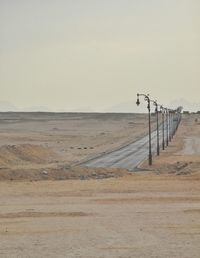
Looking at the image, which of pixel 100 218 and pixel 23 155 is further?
pixel 23 155

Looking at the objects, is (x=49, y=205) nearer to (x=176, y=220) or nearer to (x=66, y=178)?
(x=176, y=220)

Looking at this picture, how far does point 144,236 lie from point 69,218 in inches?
227

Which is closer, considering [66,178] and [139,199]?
[139,199]

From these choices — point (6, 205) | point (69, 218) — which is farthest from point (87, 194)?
point (69, 218)

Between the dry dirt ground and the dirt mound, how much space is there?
21.5 m

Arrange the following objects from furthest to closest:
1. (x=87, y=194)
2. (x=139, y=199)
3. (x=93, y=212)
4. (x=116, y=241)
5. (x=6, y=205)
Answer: (x=87, y=194), (x=139, y=199), (x=6, y=205), (x=93, y=212), (x=116, y=241)

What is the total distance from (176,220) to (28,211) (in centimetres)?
745

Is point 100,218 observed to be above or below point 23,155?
above

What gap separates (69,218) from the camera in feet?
86.0

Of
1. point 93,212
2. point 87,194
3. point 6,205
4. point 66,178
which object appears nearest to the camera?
point 93,212

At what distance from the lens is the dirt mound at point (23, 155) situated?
218ft

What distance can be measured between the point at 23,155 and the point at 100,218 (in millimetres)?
48604

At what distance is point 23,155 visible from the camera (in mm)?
73750

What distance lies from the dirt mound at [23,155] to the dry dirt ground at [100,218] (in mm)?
21508
